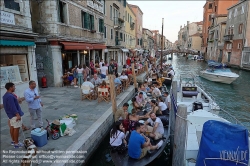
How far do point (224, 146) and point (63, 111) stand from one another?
594 centimetres

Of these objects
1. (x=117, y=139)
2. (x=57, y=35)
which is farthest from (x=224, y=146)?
(x=57, y=35)

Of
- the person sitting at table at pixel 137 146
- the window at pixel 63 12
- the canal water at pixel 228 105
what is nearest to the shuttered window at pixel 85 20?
the window at pixel 63 12

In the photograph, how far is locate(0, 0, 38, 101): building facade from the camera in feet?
23.9

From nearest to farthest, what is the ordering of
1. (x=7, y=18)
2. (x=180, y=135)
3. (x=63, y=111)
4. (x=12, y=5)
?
1. (x=180, y=135)
2. (x=63, y=111)
3. (x=7, y=18)
4. (x=12, y=5)

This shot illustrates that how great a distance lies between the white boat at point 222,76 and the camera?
1759 centimetres

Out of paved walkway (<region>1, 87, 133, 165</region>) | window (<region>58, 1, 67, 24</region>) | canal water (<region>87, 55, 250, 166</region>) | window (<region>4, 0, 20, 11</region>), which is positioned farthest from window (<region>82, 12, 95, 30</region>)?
canal water (<region>87, 55, 250, 166</region>)

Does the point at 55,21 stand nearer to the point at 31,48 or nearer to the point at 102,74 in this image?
the point at 31,48

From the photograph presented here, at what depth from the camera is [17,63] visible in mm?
8461

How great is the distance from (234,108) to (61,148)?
37.0 feet

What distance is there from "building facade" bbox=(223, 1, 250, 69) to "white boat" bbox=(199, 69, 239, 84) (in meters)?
10.3

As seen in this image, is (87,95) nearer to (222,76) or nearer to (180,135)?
(180,135)

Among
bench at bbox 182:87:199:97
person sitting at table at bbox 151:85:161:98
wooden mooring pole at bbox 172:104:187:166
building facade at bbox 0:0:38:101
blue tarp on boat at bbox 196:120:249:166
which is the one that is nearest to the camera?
blue tarp on boat at bbox 196:120:249:166

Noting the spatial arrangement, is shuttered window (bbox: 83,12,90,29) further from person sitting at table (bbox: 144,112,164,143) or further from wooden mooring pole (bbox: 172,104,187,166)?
wooden mooring pole (bbox: 172,104,187,166)

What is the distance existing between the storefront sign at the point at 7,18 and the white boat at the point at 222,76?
1882cm
